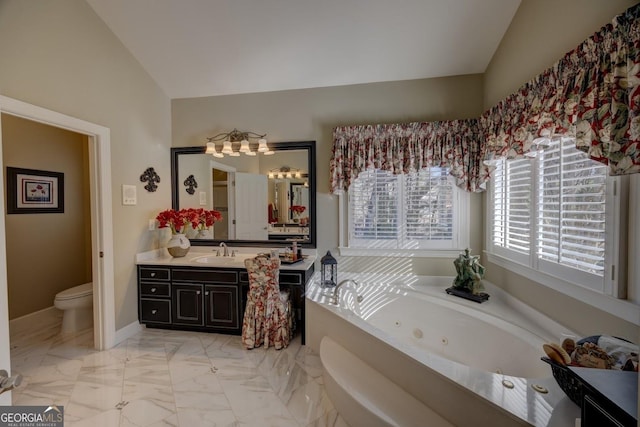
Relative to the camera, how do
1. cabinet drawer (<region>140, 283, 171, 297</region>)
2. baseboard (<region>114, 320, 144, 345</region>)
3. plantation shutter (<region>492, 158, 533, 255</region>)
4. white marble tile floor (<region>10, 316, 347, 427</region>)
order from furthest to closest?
cabinet drawer (<region>140, 283, 171, 297</region>)
baseboard (<region>114, 320, 144, 345</region>)
plantation shutter (<region>492, 158, 533, 255</region>)
white marble tile floor (<region>10, 316, 347, 427</region>)

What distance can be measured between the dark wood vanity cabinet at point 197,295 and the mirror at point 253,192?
615mm

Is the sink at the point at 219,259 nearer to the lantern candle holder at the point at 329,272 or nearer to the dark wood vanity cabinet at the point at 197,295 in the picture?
the dark wood vanity cabinet at the point at 197,295

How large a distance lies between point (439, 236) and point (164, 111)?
3.47 meters

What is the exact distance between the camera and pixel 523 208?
2156 mm

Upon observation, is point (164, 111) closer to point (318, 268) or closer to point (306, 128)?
point (306, 128)

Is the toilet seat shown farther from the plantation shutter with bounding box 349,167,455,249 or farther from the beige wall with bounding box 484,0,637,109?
the beige wall with bounding box 484,0,637,109

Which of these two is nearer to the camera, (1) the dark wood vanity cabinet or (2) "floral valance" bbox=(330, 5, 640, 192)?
(2) "floral valance" bbox=(330, 5, 640, 192)

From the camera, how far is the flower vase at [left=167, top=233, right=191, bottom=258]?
10.0ft

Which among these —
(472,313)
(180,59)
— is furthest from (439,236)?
(180,59)

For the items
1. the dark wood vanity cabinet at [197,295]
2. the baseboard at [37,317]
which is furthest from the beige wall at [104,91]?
the baseboard at [37,317]

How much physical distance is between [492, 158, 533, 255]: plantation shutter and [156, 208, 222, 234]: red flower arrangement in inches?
117

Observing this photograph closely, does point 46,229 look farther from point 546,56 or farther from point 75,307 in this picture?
point 546,56

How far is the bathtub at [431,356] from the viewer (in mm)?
1268

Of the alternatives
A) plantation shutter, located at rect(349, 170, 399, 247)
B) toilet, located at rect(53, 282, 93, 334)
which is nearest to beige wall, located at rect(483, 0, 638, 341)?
plantation shutter, located at rect(349, 170, 399, 247)
